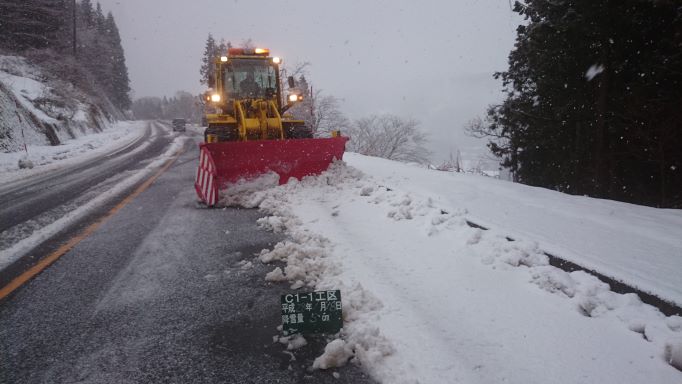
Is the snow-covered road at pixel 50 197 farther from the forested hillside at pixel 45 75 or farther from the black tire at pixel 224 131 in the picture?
the forested hillside at pixel 45 75

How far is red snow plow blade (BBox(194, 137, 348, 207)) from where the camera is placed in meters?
6.54

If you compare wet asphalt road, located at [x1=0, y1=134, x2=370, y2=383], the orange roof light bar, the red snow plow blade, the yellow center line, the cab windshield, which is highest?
the orange roof light bar

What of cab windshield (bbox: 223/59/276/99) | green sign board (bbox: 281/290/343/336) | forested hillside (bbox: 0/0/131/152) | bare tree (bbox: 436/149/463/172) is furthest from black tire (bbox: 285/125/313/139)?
forested hillside (bbox: 0/0/131/152)

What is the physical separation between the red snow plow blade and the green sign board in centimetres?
435

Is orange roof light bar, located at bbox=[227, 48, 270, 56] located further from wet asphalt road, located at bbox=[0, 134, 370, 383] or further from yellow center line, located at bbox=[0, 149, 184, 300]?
wet asphalt road, located at bbox=[0, 134, 370, 383]

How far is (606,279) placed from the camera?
113 inches

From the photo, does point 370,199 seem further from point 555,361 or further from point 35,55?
point 35,55

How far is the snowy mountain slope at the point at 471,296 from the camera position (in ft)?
7.15

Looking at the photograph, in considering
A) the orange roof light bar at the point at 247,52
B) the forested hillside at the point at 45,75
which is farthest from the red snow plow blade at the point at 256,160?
Result: the forested hillside at the point at 45,75

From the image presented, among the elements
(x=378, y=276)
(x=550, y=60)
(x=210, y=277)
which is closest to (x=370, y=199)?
(x=378, y=276)

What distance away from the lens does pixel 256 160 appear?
6891 millimetres

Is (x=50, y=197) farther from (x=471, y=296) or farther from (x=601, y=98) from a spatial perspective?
(x=601, y=98)

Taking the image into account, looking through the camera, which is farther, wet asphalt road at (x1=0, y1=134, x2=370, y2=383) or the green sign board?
the green sign board

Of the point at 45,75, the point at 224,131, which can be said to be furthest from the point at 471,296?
the point at 45,75
